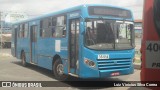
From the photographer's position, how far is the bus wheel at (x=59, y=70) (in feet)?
42.1

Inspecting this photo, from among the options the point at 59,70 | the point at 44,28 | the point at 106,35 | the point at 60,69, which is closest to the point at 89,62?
the point at 106,35

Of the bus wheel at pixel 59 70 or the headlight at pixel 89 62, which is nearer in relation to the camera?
the headlight at pixel 89 62

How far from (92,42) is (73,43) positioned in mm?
1099

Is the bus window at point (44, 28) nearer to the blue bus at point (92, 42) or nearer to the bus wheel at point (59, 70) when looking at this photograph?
the blue bus at point (92, 42)

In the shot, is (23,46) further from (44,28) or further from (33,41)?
(44,28)

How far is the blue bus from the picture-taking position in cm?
1097

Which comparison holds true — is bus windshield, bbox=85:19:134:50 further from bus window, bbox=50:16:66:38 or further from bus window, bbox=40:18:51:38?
bus window, bbox=40:18:51:38

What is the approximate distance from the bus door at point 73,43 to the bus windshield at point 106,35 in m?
0.63

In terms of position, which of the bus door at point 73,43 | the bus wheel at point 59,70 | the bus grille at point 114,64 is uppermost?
the bus door at point 73,43

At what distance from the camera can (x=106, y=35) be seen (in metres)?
11.2

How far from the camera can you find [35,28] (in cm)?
1661

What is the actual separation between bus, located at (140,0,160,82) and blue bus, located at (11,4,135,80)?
457 centimetres

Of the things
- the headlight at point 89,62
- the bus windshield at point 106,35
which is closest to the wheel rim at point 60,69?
the headlight at point 89,62

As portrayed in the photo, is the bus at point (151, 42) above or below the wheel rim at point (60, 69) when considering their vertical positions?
above
